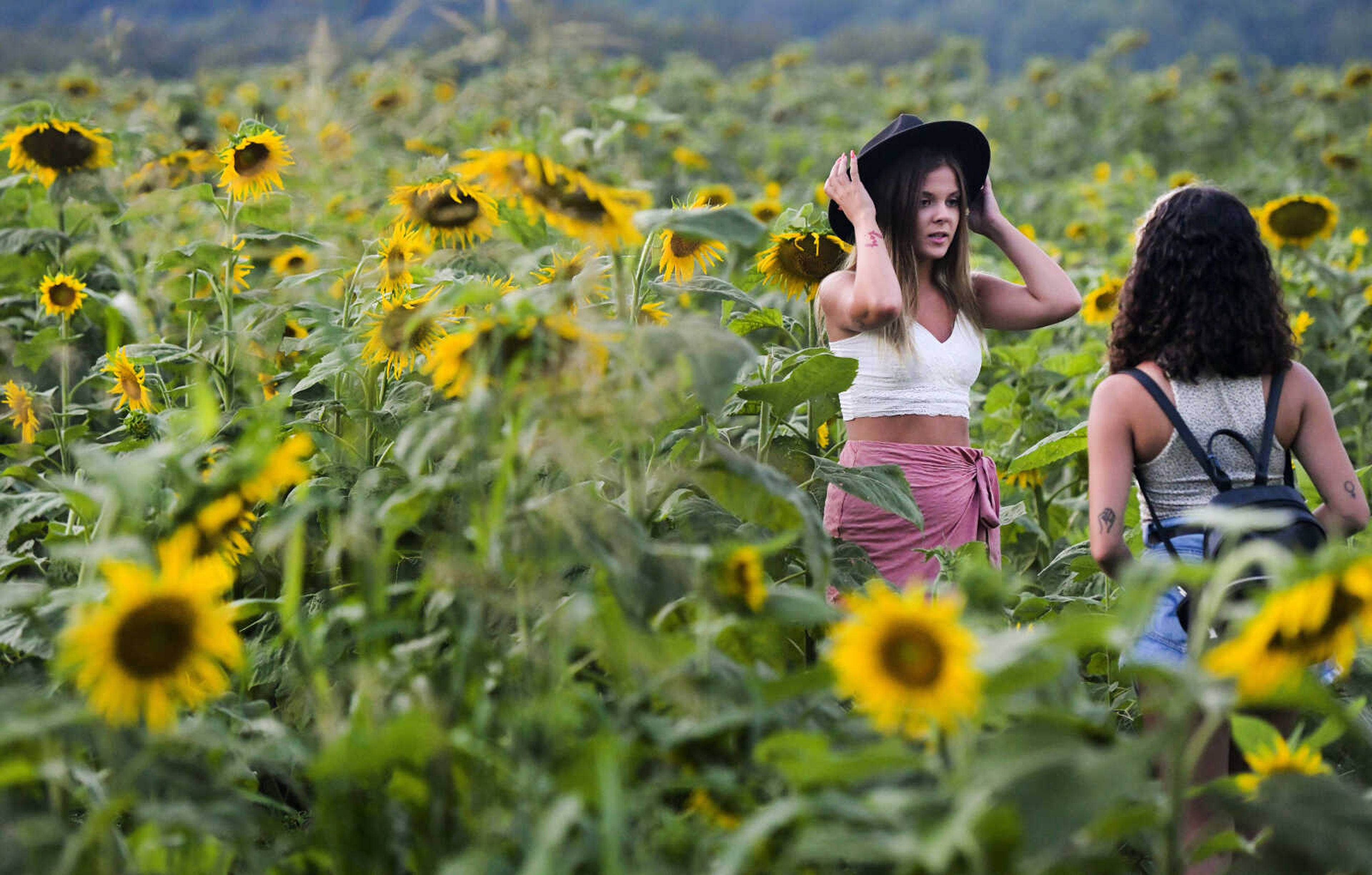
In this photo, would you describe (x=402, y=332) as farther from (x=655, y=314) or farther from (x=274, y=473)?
(x=274, y=473)

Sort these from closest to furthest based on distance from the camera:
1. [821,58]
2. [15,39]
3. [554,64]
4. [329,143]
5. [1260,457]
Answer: [1260,457]
[329,143]
[554,64]
[15,39]
[821,58]

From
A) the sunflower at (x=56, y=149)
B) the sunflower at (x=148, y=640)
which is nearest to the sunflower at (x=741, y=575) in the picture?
the sunflower at (x=148, y=640)

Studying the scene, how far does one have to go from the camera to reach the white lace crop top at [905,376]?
2.23m

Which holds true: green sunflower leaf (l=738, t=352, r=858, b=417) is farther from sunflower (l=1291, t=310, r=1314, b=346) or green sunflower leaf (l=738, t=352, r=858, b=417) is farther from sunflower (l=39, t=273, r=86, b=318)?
sunflower (l=1291, t=310, r=1314, b=346)

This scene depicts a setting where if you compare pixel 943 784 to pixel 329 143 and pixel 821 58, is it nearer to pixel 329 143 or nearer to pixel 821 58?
pixel 329 143

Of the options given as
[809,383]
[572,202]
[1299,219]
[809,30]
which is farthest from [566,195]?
[809,30]

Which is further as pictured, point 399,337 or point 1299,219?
point 1299,219

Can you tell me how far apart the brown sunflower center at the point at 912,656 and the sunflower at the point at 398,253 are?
125 cm

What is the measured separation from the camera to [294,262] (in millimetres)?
2939

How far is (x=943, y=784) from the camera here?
104 cm

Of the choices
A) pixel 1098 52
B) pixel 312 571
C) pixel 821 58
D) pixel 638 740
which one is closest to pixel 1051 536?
pixel 312 571

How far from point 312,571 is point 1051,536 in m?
1.61

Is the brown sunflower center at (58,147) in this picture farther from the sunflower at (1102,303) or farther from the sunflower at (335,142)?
the sunflower at (1102,303)

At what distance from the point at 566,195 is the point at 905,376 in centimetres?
105
